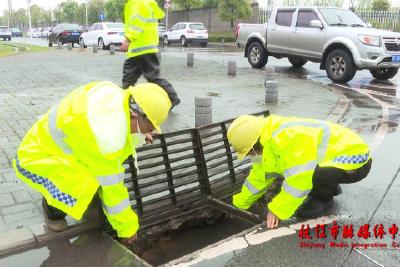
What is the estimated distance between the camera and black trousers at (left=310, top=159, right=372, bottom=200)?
353 cm

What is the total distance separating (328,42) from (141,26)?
6247mm

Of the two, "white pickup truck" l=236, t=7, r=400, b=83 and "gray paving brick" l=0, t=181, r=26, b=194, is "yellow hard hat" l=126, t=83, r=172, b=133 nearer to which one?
"gray paving brick" l=0, t=181, r=26, b=194

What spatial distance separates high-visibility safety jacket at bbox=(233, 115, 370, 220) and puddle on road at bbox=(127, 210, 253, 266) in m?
0.63

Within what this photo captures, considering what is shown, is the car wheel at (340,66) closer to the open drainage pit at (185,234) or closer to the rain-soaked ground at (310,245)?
the rain-soaked ground at (310,245)

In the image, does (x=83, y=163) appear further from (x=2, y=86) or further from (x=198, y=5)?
(x=198, y=5)

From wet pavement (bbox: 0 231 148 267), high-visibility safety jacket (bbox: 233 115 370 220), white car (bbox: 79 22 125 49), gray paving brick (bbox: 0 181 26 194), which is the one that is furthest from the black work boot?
white car (bbox: 79 22 125 49)

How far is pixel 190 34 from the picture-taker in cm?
2789

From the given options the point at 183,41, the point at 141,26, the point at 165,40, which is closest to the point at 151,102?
the point at 141,26

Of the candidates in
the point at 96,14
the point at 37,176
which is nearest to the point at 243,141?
the point at 37,176

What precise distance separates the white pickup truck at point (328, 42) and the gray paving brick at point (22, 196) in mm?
8811

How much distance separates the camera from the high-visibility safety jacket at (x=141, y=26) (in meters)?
6.90

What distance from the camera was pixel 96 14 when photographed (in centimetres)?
6944

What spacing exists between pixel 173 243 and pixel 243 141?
119 centimetres

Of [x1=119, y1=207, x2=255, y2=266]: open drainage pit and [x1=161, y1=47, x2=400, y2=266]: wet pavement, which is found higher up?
[x1=161, y1=47, x2=400, y2=266]: wet pavement
